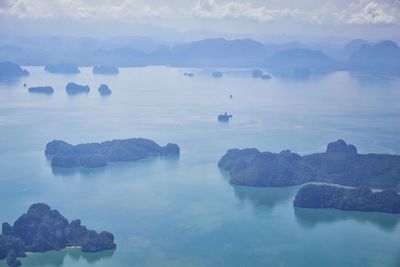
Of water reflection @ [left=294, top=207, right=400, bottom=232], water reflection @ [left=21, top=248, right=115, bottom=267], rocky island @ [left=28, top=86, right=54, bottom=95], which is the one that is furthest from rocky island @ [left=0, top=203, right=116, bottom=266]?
rocky island @ [left=28, top=86, right=54, bottom=95]

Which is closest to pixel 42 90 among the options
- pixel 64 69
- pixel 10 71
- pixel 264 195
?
pixel 10 71

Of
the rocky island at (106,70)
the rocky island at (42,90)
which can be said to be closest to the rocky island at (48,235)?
the rocky island at (42,90)

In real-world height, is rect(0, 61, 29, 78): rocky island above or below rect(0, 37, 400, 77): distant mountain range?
below

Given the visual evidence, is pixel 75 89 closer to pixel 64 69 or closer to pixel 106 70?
pixel 106 70

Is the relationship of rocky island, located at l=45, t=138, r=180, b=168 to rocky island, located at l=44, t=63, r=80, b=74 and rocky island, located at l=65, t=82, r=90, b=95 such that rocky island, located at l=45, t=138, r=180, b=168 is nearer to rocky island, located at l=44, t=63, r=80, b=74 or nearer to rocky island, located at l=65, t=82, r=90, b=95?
rocky island, located at l=65, t=82, r=90, b=95

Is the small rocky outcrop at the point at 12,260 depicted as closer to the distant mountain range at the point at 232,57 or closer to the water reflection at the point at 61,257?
the water reflection at the point at 61,257
